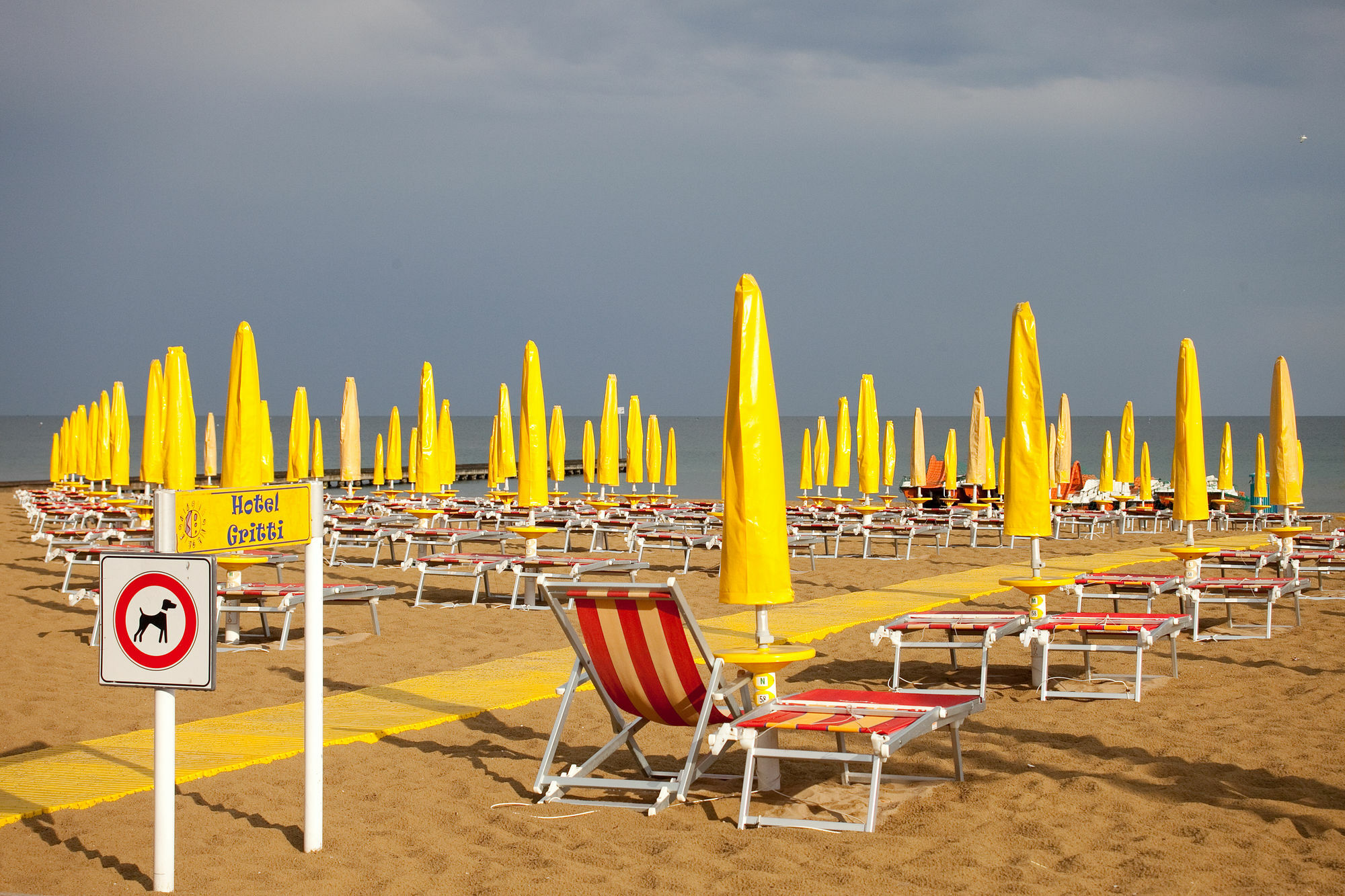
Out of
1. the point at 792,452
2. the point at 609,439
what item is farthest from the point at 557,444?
the point at 792,452

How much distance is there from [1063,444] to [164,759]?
22600 mm

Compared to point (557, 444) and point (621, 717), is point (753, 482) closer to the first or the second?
point (621, 717)

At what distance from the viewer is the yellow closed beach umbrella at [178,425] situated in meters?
10.4

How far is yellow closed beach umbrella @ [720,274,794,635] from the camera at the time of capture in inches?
187

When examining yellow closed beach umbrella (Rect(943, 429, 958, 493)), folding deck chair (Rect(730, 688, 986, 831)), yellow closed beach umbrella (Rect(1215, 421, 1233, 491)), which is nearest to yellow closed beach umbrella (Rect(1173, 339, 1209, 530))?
folding deck chair (Rect(730, 688, 986, 831))

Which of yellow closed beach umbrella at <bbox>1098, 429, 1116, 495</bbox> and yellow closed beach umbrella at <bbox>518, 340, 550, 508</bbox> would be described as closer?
yellow closed beach umbrella at <bbox>518, 340, 550, 508</bbox>

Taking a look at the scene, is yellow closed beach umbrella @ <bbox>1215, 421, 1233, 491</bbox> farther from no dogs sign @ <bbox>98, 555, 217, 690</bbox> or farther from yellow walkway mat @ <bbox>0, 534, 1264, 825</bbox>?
no dogs sign @ <bbox>98, 555, 217, 690</bbox>

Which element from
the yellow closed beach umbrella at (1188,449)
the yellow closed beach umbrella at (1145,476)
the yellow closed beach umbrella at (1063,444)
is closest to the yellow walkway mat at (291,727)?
the yellow closed beach umbrella at (1188,449)

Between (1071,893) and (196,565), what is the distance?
277cm

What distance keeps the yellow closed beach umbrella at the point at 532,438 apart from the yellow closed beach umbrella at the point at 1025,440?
14.9 ft

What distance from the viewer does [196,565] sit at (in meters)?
3.34

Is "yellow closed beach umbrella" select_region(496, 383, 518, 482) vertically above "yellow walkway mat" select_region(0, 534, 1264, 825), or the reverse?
"yellow closed beach umbrella" select_region(496, 383, 518, 482)

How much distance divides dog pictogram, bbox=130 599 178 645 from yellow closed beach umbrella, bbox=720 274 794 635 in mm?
2179

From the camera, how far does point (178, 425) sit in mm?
10367
